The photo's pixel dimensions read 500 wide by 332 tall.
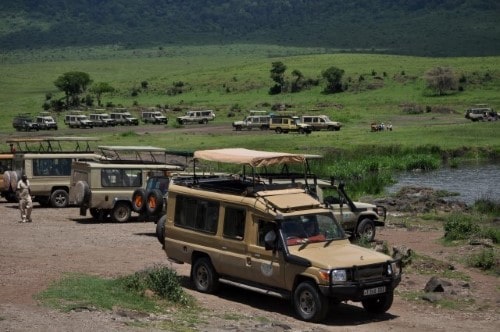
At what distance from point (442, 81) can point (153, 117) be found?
2938 centimetres

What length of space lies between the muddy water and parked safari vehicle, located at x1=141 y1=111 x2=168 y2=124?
41780mm

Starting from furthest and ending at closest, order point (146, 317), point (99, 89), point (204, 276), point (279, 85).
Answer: point (99, 89)
point (279, 85)
point (204, 276)
point (146, 317)

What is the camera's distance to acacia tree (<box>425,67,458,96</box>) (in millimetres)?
97688

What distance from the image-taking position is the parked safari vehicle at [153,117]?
87812 mm

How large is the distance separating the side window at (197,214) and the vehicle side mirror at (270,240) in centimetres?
165

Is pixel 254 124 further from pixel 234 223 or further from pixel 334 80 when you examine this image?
pixel 234 223

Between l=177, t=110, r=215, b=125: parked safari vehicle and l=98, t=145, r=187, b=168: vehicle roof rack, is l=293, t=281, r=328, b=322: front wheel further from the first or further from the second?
l=177, t=110, r=215, b=125: parked safari vehicle

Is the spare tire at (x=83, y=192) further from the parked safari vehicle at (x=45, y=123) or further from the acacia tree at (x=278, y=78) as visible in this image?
the acacia tree at (x=278, y=78)

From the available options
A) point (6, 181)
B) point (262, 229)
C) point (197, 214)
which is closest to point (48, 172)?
point (6, 181)

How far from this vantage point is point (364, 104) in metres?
93.4

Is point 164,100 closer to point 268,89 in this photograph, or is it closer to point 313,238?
point 268,89

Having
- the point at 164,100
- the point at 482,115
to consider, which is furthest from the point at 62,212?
the point at 164,100

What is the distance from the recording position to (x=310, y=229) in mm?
17703

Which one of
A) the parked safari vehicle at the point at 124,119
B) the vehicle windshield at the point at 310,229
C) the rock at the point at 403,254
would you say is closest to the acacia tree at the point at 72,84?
the parked safari vehicle at the point at 124,119
